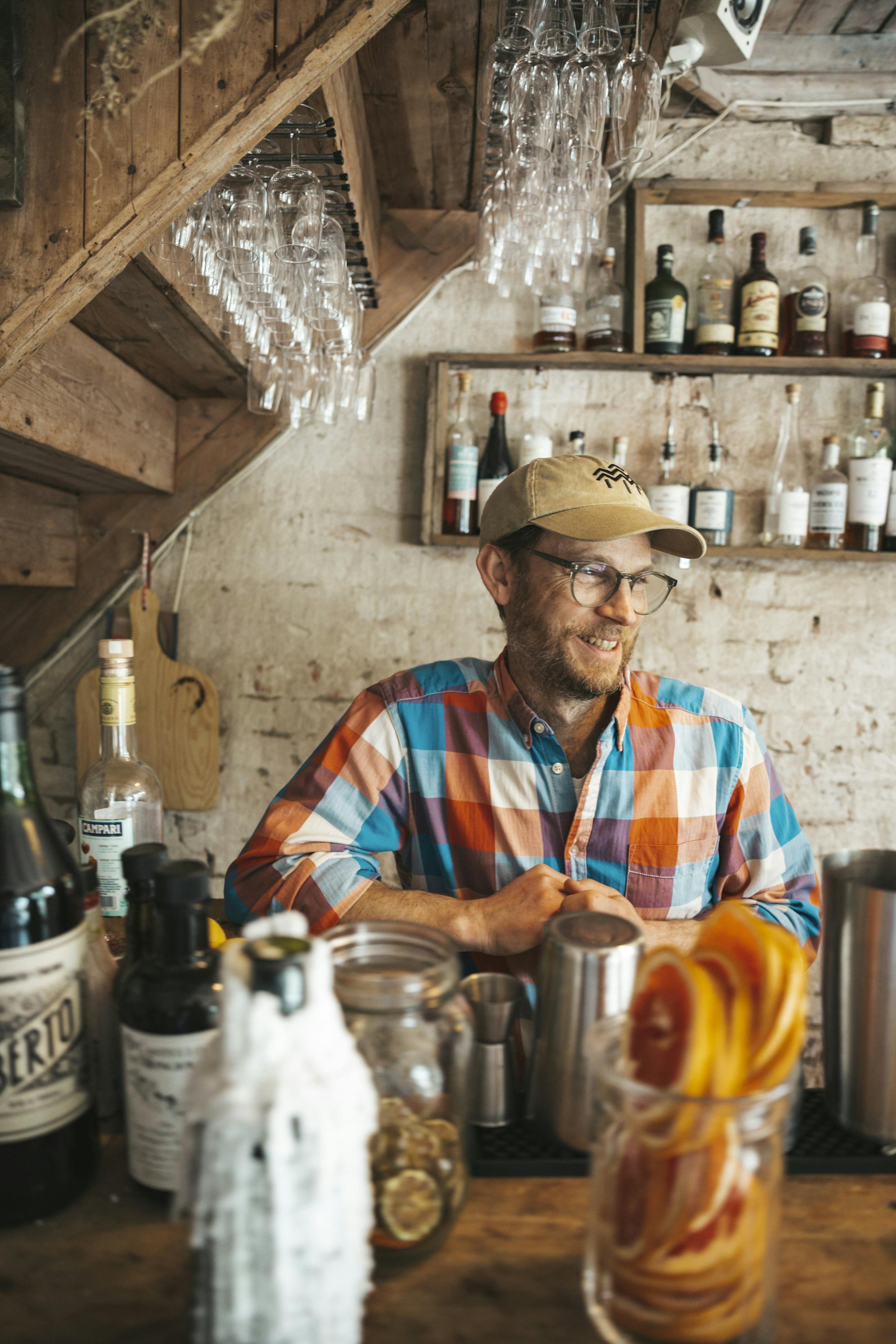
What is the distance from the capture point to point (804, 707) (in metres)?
2.37

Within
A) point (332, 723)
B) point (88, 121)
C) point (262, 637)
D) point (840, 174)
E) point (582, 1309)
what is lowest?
point (582, 1309)

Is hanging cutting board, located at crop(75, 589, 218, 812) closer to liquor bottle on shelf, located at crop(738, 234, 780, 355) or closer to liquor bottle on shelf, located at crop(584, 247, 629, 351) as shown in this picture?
liquor bottle on shelf, located at crop(584, 247, 629, 351)

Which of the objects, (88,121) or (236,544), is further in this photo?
(236,544)

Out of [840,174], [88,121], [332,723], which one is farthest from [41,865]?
[840,174]

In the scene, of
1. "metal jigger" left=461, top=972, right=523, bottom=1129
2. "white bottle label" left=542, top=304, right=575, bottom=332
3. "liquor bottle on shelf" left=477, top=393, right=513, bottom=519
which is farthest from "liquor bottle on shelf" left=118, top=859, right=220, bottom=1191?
"white bottle label" left=542, top=304, right=575, bottom=332

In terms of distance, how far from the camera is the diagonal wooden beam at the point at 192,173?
895 millimetres

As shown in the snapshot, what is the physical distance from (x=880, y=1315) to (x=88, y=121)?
1250 mm

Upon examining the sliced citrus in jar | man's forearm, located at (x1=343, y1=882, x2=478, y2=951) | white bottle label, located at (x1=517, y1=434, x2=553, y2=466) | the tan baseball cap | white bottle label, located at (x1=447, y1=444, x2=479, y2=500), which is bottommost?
man's forearm, located at (x1=343, y1=882, x2=478, y2=951)

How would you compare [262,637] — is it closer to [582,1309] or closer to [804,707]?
[804,707]

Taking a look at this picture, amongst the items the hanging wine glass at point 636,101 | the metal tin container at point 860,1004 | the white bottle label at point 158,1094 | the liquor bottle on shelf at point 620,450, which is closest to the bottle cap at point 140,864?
the white bottle label at point 158,1094

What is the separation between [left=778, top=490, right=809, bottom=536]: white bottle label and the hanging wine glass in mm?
1034

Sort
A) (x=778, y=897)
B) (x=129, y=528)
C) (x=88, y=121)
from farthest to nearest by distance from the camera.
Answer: (x=129, y=528), (x=778, y=897), (x=88, y=121)

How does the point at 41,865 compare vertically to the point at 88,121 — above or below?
below

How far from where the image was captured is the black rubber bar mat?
678mm
